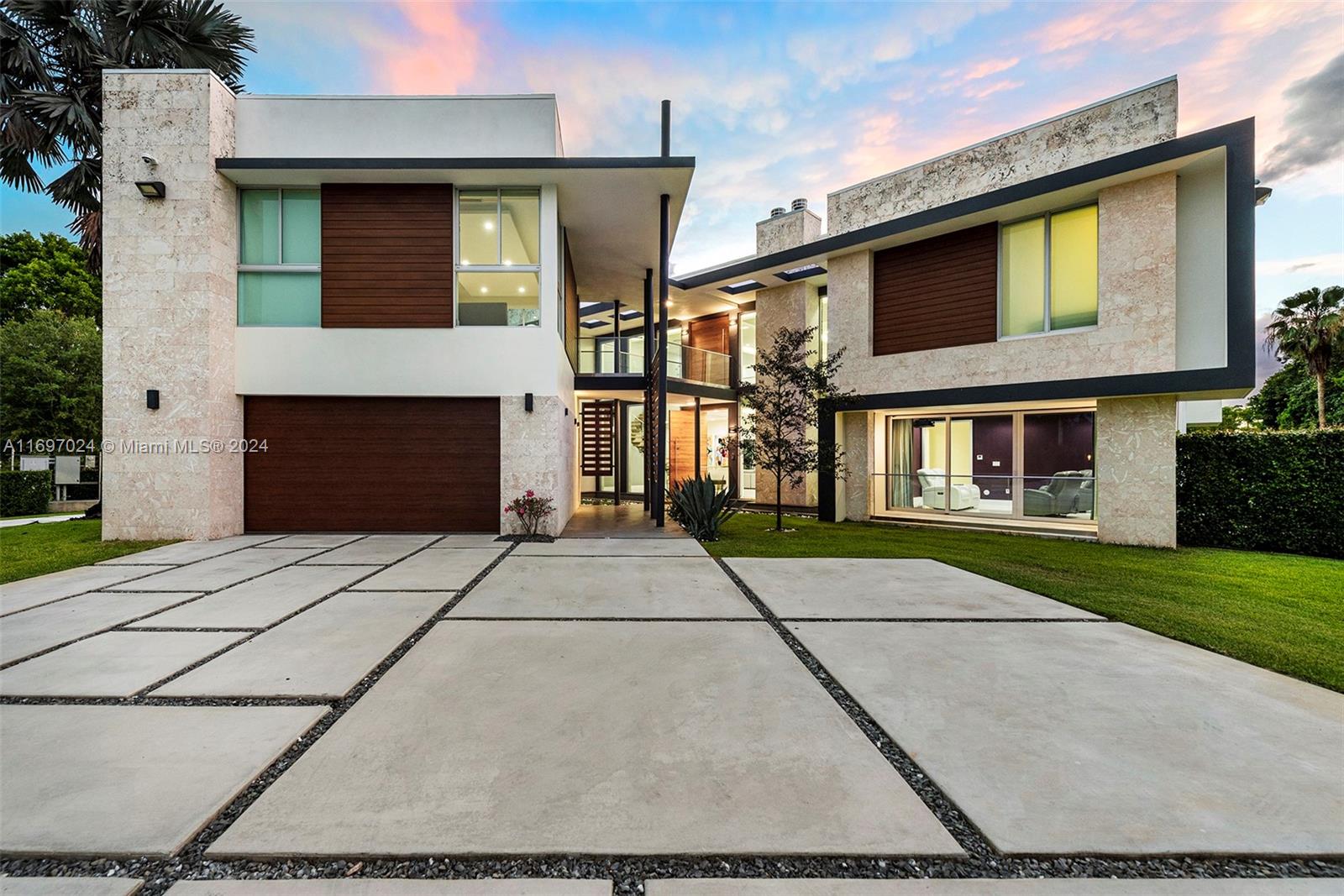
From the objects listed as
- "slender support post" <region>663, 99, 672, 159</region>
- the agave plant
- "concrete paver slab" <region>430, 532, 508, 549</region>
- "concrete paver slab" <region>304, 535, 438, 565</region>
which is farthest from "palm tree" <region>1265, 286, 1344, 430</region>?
"concrete paver slab" <region>304, 535, 438, 565</region>

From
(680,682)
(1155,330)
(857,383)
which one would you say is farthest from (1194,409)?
(680,682)

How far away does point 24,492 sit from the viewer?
1146 centimetres

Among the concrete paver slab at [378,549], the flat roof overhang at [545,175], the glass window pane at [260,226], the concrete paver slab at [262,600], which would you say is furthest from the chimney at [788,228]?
the concrete paver slab at [262,600]

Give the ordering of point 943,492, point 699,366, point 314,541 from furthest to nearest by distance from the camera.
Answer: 1. point 699,366
2. point 943,492
3. point 314,541

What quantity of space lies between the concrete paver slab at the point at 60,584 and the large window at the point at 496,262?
507 cm

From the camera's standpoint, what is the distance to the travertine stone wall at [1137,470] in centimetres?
793

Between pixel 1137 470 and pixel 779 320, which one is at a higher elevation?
pixel 779 320

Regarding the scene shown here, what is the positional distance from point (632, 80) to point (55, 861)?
1728 centimetres

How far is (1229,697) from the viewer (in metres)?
2.66

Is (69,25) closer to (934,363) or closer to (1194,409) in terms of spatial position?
(934,363)

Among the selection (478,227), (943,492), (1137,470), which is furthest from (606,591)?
(1137,470)

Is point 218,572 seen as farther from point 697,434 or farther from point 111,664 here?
point 697,434

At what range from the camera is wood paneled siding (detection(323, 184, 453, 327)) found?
26.5 feet

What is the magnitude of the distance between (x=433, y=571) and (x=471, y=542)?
6.45 ft
